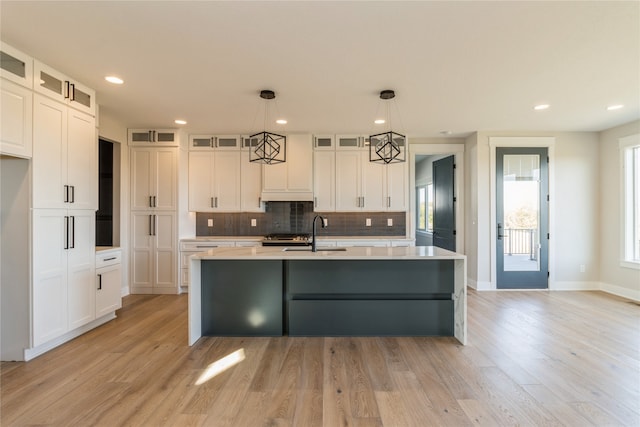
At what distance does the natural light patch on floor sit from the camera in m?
2.44

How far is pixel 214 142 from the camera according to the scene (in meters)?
5.32

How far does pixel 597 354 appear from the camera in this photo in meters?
2.83

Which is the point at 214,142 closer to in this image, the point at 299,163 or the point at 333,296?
the point at 299,163

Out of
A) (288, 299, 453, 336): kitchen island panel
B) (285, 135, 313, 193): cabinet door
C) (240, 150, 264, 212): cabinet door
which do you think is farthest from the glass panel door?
(240, 150, 264, 212): cabinet door

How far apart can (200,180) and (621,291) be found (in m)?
7.07

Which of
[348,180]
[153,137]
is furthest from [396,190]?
[153,137]

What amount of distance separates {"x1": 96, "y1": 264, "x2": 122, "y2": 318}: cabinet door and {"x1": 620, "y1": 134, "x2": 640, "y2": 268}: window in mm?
7364

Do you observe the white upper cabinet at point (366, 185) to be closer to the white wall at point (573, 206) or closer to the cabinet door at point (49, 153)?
the white wall at point (573, 206)

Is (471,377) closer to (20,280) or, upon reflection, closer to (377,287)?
(377,287)

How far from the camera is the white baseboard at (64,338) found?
9.07ft

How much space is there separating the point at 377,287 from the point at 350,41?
2310 millimetres

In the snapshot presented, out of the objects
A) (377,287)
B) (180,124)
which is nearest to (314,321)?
(377,287)

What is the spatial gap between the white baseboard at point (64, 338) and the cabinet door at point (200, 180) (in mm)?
2110

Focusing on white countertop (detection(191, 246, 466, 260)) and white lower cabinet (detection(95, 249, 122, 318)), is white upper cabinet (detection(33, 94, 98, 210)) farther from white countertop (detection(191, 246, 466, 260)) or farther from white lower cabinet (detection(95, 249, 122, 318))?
white countertop (detection(191, 246, 466, 260))
